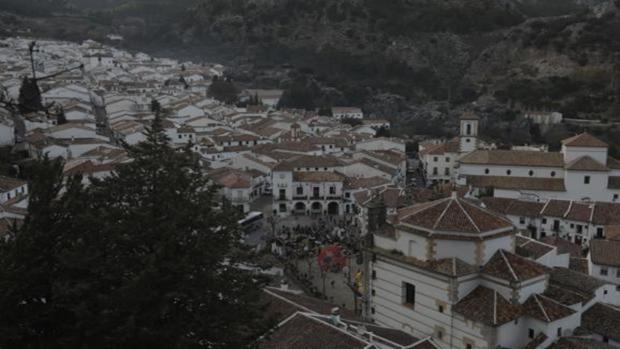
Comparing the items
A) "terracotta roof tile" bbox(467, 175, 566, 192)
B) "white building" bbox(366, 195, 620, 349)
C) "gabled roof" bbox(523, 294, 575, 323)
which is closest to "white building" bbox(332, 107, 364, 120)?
"terracotta roof tile" bbox(467, 175, 566, 192)

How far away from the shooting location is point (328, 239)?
34.4m

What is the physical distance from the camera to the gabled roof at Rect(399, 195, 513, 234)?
17188mm

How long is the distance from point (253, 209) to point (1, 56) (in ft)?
213

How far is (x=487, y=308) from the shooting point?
1636cm

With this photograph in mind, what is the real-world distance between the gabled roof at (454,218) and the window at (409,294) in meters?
1.89

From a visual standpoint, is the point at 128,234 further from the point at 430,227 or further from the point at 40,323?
the point at 430,227

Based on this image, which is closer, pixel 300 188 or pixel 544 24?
pixel 300 188

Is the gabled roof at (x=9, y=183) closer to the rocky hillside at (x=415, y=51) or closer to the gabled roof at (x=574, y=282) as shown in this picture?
the gabled roof at (x=574, y=282)

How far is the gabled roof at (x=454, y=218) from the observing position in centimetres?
1719

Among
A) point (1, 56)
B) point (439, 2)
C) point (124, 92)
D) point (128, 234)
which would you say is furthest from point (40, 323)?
point (439, 2)

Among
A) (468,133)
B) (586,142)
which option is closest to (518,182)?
(586,142)

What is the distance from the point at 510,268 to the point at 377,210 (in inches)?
189

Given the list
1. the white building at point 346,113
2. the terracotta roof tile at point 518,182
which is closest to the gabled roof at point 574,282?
the terracotta roof tile at point 518,182

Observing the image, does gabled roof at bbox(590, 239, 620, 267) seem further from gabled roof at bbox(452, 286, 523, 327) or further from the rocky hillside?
the rocky hillside
